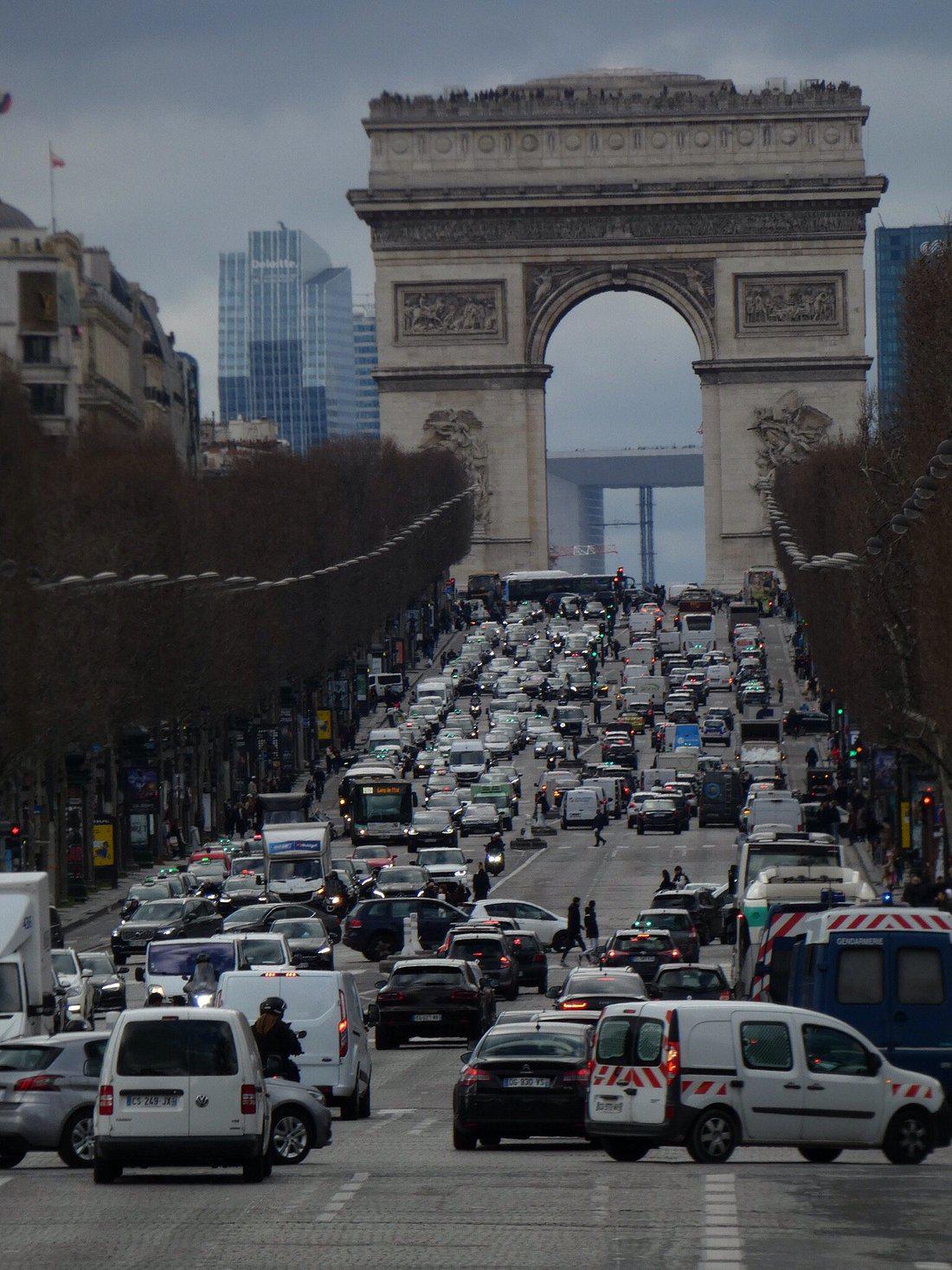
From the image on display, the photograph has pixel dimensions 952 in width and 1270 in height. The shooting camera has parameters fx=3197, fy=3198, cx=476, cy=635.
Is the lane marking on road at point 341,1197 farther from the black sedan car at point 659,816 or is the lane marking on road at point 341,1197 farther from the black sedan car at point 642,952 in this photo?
the black sedan car at point 659,816

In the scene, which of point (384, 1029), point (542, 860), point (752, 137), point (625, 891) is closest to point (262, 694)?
point (542, 860)

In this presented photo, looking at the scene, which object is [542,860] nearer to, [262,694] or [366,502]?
[262,694]

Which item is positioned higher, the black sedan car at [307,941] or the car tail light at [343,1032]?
the car tail light at [343,1032]

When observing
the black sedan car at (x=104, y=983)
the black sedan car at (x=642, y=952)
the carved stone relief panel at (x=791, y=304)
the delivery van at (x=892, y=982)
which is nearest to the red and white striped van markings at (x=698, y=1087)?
the delivery van at (x=892, y=982)

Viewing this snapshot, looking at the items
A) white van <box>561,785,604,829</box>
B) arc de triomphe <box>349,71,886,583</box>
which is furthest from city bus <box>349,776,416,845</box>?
arc de triomphe <box>349,71,886,583</box>

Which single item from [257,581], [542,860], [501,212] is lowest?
[542,860]

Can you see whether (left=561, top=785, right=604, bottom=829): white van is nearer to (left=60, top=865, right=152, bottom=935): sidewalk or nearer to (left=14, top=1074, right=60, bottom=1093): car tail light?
(left=60, top=865, right=152, bottom=935): sidewalk

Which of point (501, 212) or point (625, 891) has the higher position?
point (501, 212)
